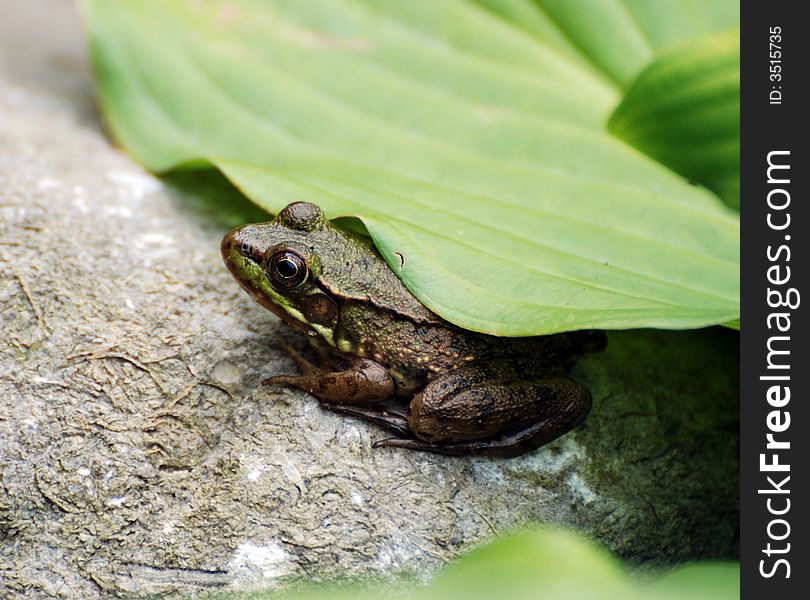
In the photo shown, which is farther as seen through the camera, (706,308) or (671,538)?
(671,538)

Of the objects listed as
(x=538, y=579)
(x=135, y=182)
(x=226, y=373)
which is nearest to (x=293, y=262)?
(x=226, y=373)

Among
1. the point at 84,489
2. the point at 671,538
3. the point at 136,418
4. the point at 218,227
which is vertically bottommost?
the point at 671,538

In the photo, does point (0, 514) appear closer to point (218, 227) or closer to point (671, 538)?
point (218, 227)

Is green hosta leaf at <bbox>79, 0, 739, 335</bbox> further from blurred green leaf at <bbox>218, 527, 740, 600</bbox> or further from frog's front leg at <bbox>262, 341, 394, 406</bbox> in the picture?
Answer: blurred green leaf at <bbox>218, 527, 740, 600</bbox>

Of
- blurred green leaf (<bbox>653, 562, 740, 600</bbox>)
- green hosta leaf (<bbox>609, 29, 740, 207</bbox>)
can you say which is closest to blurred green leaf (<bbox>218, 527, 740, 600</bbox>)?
blurred green leaf (<bbox>653, 562, 740, 600</bbox>)

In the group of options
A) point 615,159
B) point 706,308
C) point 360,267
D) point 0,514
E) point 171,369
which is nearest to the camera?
point 0,514

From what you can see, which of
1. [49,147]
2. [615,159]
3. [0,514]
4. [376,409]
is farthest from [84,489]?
[615,159]
